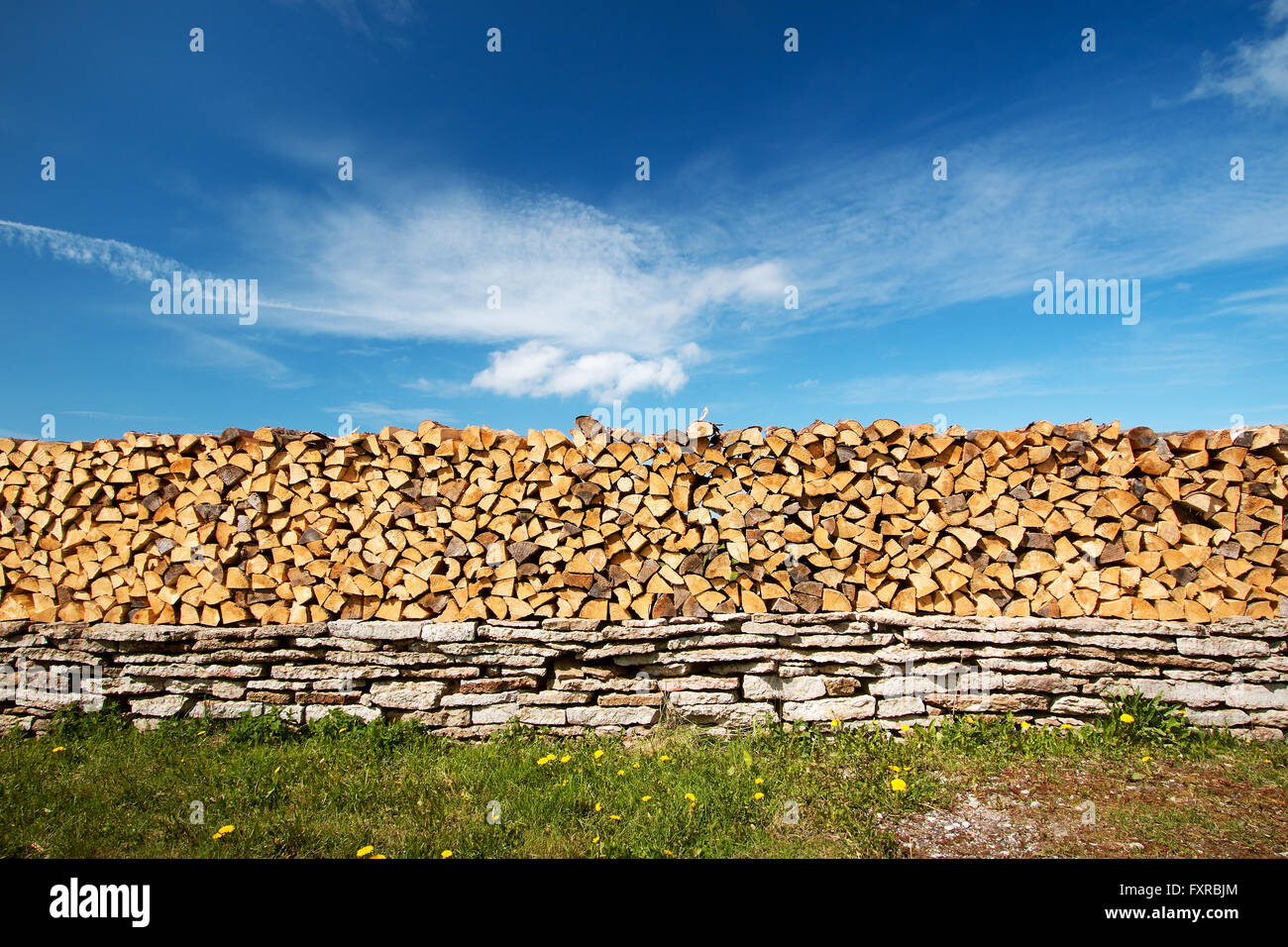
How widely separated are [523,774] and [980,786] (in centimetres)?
279

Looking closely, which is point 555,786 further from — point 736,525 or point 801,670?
point 736,525

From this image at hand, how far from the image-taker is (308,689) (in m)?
5.01

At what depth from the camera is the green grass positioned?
3.61 metres

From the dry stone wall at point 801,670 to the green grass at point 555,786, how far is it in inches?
6.2
